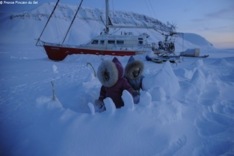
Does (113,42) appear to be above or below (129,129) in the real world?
above

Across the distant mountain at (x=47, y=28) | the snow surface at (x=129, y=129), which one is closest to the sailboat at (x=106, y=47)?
the snow surface at (x=129, y=129)

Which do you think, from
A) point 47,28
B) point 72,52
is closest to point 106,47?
point 72,52

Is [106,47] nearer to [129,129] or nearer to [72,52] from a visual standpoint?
[72,52]

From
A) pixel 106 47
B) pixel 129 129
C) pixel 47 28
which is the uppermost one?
pixel 47 28

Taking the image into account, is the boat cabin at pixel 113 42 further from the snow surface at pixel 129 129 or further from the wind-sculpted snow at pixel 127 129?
the wind-sculpted snow at pixel 127 129

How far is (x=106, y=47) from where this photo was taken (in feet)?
39.1

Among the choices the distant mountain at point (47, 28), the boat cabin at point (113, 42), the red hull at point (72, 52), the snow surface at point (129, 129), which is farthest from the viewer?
the distant mountain at point (47, 28)

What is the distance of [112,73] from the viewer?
2.72 metres

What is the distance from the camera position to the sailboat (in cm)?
1162

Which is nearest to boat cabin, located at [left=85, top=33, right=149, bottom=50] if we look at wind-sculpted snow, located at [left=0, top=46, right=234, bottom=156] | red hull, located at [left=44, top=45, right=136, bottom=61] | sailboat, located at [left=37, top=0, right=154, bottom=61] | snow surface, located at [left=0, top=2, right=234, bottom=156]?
sailboat, located at [left=37, top=0, right=154, bottom=61]

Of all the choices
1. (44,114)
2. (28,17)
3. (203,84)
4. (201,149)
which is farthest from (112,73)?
(28,17)

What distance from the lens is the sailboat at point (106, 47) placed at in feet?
38.1

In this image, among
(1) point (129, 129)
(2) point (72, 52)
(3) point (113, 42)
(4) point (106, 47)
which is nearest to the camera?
(1) point (129, 129)

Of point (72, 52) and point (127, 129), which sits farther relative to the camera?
point (72, 52)
